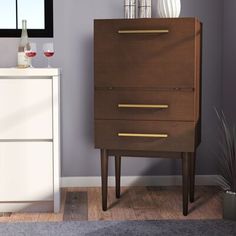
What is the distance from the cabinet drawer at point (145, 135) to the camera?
3010 mm

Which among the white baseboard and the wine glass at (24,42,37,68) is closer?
the wine glass at (24,42,37,68)

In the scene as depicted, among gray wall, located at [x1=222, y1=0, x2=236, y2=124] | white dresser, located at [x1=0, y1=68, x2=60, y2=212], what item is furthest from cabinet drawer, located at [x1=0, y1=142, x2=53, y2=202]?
gray wall, located at [x1=222, y1=0, x2=236, y2=124]

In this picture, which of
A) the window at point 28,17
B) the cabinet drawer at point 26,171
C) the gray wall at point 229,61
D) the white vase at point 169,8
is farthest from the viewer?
the window at point 28,17

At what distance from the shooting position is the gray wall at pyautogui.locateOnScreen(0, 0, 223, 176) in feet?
12.0

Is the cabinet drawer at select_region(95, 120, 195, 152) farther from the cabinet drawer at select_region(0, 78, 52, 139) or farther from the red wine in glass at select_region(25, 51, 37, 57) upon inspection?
the red wine in glass at select_region(25, 51, 37, 57)

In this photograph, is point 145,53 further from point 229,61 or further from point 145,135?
point 229,61

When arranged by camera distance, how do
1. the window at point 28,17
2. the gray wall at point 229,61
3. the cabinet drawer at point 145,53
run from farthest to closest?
1. the window at point 28,17
2. the gray wall at point 229,61
3. the cabinet drawer at point 145,53

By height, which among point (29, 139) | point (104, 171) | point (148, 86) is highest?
point (148, 86)

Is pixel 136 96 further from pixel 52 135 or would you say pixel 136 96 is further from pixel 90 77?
pixel 90 77

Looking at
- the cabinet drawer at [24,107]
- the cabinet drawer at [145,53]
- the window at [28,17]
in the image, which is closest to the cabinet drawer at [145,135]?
the cabinet drawer at [145,53]

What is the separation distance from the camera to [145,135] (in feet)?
9.97

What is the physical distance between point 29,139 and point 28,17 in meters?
1.07

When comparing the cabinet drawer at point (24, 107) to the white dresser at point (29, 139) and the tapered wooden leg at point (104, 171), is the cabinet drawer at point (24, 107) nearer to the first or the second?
the white dresser at point (29, 139)

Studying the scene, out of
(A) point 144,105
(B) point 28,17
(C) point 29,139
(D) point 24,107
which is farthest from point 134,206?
(B) point 28,17
